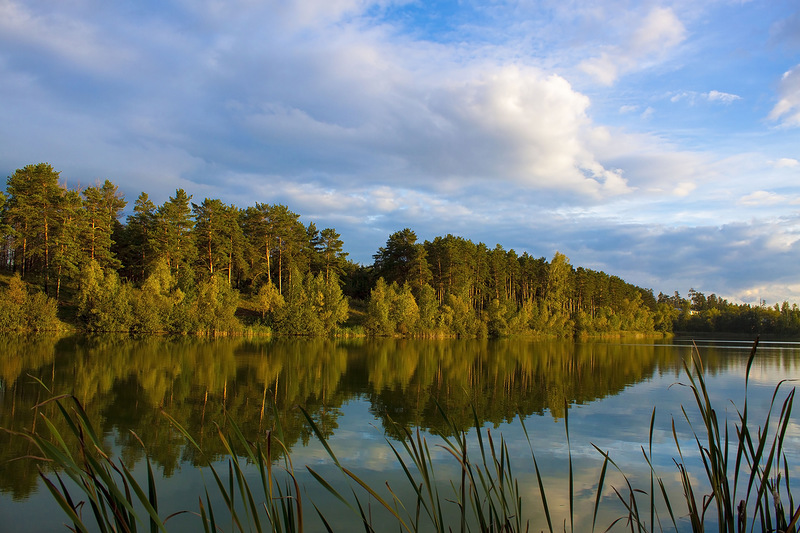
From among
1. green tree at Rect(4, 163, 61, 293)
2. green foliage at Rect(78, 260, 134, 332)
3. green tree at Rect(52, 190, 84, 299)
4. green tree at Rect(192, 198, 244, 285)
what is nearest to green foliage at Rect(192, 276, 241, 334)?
green foliage at Rect(78, 260, 134, 332)

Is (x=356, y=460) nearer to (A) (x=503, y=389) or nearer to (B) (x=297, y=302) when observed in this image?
(A) (x=503, y=389)

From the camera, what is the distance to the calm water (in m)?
7.73

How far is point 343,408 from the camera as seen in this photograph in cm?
1387

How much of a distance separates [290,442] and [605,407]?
988cm

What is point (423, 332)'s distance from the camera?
193 feet

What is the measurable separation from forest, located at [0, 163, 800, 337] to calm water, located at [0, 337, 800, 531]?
17452 mm

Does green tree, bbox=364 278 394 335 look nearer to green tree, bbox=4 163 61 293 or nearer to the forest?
the forest

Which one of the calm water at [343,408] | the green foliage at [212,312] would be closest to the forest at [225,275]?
the green foliage at [212,312]

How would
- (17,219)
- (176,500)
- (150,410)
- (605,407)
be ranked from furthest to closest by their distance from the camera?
(17,219)
(605,407)
(150,410)
(176,500)

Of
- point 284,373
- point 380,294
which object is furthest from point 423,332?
point 284,373

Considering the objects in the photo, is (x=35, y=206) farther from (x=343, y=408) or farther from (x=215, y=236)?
(x=343, y=408)

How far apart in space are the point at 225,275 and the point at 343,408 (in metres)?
Answer: 47.3

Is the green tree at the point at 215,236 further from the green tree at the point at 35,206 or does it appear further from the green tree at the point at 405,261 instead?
the green tree at the point at 405,261

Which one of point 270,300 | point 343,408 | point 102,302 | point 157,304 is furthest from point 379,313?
point 343,408
